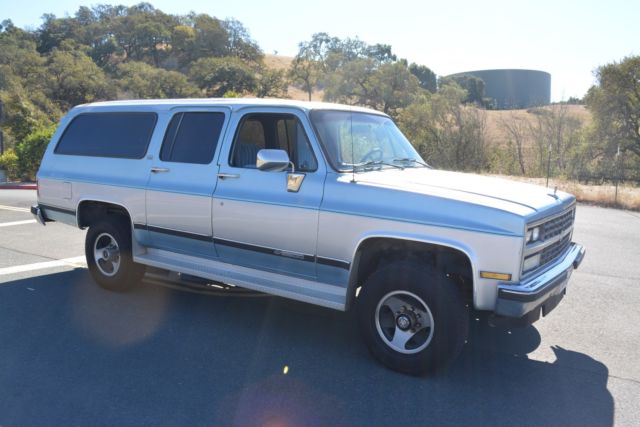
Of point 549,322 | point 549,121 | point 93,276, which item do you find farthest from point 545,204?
point 549,121

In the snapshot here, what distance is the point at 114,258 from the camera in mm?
5992

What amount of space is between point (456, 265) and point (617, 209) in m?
13.8

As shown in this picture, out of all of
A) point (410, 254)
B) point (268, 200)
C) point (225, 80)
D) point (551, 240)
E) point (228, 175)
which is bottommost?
point (410, 254)

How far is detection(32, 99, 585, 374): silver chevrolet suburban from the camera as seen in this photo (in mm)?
3799

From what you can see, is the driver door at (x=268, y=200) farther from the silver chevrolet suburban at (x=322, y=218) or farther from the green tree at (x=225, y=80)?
the green tree at (x=225, y=80)

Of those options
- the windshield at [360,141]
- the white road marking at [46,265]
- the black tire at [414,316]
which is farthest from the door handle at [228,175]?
the white road marking at [46,265]

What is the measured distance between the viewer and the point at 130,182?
5602mm

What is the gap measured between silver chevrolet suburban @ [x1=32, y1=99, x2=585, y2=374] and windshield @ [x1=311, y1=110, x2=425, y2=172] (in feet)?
0.05

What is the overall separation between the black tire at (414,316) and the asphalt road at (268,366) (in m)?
0.15

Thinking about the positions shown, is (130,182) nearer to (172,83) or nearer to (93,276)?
(93,276)

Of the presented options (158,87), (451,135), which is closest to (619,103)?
(451,135)

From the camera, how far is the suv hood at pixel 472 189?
12.6 ft

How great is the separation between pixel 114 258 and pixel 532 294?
4.40 m

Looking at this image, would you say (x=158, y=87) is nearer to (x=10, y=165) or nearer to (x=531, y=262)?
(x=10, y=165)
